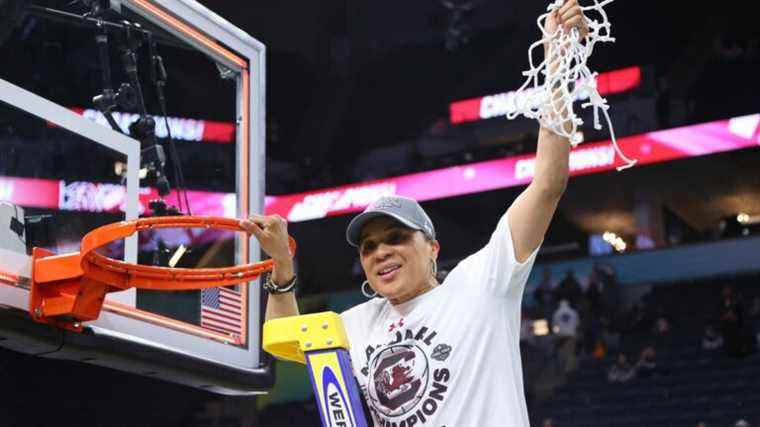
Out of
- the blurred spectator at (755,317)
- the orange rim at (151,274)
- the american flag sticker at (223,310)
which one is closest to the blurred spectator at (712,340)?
the blurred spectator at (755,317)

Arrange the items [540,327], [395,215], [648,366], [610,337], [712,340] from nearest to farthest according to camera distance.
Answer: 1. [395,215]
2. [648,366]
3. [712,340]
4. [610,337]
5. [540,327]

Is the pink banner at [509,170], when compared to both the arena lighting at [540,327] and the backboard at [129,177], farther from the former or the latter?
the backboard at [129,177]

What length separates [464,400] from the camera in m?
2.28

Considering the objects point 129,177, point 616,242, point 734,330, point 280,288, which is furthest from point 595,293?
point 280,288

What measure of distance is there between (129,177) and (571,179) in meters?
12.4

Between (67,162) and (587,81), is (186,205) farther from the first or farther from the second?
(587,81)

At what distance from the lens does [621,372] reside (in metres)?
12.0

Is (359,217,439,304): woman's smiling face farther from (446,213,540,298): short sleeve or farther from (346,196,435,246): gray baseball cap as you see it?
(446,213,540,298): short sleeve

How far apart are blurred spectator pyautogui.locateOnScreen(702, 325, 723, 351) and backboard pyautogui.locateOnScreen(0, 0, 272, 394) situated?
26.6 feet

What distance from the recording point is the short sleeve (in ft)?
7.77

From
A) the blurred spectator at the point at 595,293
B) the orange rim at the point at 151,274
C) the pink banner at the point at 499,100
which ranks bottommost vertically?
the orange rim at the point at 151,274

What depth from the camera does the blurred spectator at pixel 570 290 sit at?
45.2 ft

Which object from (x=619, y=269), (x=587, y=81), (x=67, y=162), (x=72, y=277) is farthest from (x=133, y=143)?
(x=619, y=269)

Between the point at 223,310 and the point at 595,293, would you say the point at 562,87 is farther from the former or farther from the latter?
the point at 595,293
